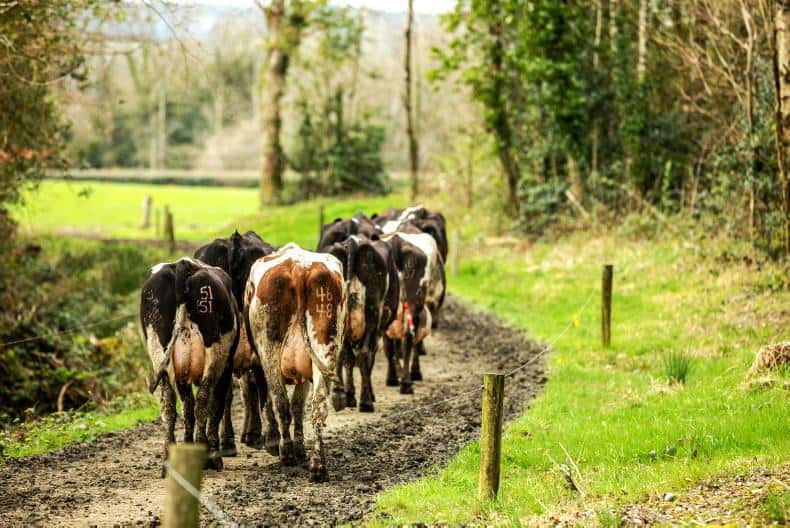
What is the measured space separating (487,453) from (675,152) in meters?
19.8

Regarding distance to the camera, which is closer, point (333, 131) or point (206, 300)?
point (206, 300)

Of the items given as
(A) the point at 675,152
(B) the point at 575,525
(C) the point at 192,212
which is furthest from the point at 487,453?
(C) the point at 192,212

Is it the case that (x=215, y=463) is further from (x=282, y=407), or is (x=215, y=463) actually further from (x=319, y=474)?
(x=319, y=474)

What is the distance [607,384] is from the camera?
44.8ft

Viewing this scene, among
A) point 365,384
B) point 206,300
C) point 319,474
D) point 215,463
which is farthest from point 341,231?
point 319,474

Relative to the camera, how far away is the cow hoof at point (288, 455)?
10164mm

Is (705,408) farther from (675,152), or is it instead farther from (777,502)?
(675,152)

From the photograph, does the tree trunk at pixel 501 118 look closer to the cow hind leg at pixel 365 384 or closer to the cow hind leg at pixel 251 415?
the cow hind leg at pixel 365 384

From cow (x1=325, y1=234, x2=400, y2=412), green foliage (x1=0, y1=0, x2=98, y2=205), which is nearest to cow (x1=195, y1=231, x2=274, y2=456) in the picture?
cow (x1=325, y1=234, x2=400, y2=412)

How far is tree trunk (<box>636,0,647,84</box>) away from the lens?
2656cm

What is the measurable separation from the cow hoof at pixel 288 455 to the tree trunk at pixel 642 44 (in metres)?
19.3

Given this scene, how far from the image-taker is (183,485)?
5363 millimetres

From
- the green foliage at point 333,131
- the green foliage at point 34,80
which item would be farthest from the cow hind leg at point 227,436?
the green foliage at point 333,131

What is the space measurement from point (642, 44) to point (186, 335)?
1996 centimetres
